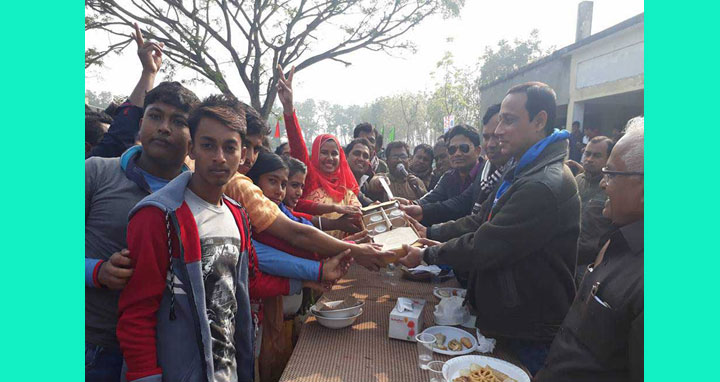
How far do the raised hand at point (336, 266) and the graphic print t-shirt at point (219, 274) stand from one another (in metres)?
0.90

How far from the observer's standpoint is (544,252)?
234 centimetres

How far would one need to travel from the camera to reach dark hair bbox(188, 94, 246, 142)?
6.15ft

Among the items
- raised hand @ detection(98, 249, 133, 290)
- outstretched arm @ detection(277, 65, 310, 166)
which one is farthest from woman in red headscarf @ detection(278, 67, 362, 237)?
raised hand @ detection(98, 249, 133, 290)

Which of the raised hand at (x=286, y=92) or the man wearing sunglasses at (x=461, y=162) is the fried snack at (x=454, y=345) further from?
the raised hand at (x=286, y=92)

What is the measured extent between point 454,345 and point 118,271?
75.3 inches

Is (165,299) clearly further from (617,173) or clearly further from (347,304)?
(617,173)

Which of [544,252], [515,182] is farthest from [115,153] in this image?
[544,252]

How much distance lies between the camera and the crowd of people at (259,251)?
62.4 inches

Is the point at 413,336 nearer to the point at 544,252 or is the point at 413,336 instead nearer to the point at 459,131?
the point at 544,252

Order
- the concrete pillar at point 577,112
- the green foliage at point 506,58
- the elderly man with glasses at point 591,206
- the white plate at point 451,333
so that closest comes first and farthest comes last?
the white plate at point 451,333
the elderly man with glasses at point 591,206
the concrete pillar at point 577,112
the green foliage at point 506,58

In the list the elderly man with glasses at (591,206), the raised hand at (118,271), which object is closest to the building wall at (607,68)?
the elderly man with glasses at (591,206)

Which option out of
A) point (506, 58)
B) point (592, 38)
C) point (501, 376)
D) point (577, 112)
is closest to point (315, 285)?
point (501, 376)

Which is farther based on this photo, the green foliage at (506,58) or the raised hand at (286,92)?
the green foliage at (506,58)

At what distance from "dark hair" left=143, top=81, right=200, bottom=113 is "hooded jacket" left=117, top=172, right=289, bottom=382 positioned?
540 mm
